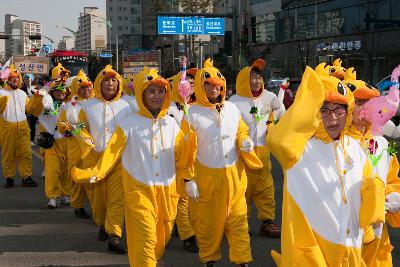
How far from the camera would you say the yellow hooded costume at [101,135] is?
20.7 ft

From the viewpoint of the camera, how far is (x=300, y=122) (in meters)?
3.02

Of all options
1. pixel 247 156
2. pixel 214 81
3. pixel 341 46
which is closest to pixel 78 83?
pixel 214 81

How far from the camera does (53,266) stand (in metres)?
5.74

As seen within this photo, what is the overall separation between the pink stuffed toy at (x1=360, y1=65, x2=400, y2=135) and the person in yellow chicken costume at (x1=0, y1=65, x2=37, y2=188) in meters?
7.01

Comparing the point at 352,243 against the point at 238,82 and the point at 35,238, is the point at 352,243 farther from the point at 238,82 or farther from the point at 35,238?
the point at 35,238

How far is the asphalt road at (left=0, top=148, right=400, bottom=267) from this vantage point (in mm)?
5859

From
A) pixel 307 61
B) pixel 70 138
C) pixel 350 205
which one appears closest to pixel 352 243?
pixel 350 205

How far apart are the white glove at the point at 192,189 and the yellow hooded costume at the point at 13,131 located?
5.67 metres

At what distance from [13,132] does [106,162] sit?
18.5 feet

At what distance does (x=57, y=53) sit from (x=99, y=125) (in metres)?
30.7

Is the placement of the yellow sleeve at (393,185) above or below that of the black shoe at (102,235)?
above

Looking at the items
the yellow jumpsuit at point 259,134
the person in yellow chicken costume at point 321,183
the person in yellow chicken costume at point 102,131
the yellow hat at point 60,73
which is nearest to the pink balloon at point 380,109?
the person in yellow chicken costume at point 321,183

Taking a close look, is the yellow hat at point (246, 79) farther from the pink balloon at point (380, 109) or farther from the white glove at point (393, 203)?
the white glove at point (393, 203)

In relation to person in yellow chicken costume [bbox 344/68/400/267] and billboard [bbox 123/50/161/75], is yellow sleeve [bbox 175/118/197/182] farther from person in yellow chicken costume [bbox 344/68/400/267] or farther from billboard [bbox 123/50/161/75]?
billboard [bbox 123/50/161/75]
